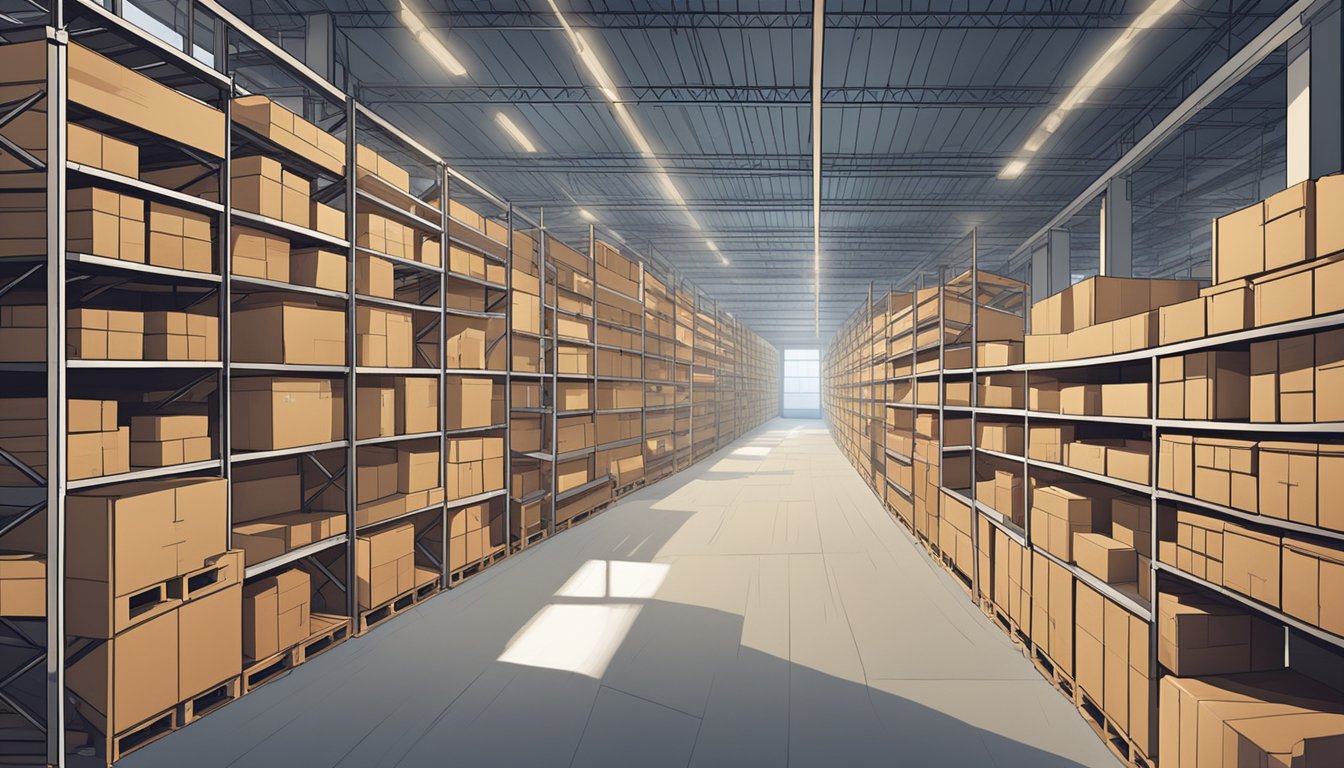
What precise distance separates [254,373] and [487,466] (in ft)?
7.51

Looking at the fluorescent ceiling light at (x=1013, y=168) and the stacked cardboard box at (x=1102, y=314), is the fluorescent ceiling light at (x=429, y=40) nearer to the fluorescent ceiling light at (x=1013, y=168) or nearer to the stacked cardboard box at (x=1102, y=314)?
the stacked cardboard box at (x=1102, y=314)

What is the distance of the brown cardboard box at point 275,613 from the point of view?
3436 millimetres

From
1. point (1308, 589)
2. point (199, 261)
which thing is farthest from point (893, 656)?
point (199, 261)

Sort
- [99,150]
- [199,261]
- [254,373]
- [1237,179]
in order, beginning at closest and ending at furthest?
[99,150]
[199,261]
[254,373]
[1237,179]

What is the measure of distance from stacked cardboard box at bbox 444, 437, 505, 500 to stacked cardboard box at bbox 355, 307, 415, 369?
3.29ft

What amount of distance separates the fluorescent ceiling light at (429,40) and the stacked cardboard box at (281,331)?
4.53 metres

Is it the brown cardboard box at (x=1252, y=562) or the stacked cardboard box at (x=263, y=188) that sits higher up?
the stacked cardboard box at (x=263, y=188)

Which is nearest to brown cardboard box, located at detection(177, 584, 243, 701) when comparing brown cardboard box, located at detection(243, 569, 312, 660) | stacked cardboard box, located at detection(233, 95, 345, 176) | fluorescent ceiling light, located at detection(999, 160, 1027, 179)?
brown cardboard box, located at detection(243, 569, 312, 660)

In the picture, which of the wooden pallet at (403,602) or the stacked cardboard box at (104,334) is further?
the wooden pallet at (403,602)

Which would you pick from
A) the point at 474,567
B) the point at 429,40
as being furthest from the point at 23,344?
the point at 429,40

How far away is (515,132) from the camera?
1002 centimetres

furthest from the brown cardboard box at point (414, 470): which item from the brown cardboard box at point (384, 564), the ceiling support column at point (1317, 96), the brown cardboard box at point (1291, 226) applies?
the ceiling support column at point (1317, 96)

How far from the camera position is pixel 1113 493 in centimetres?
359

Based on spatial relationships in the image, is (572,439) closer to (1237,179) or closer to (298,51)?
(298,51)
